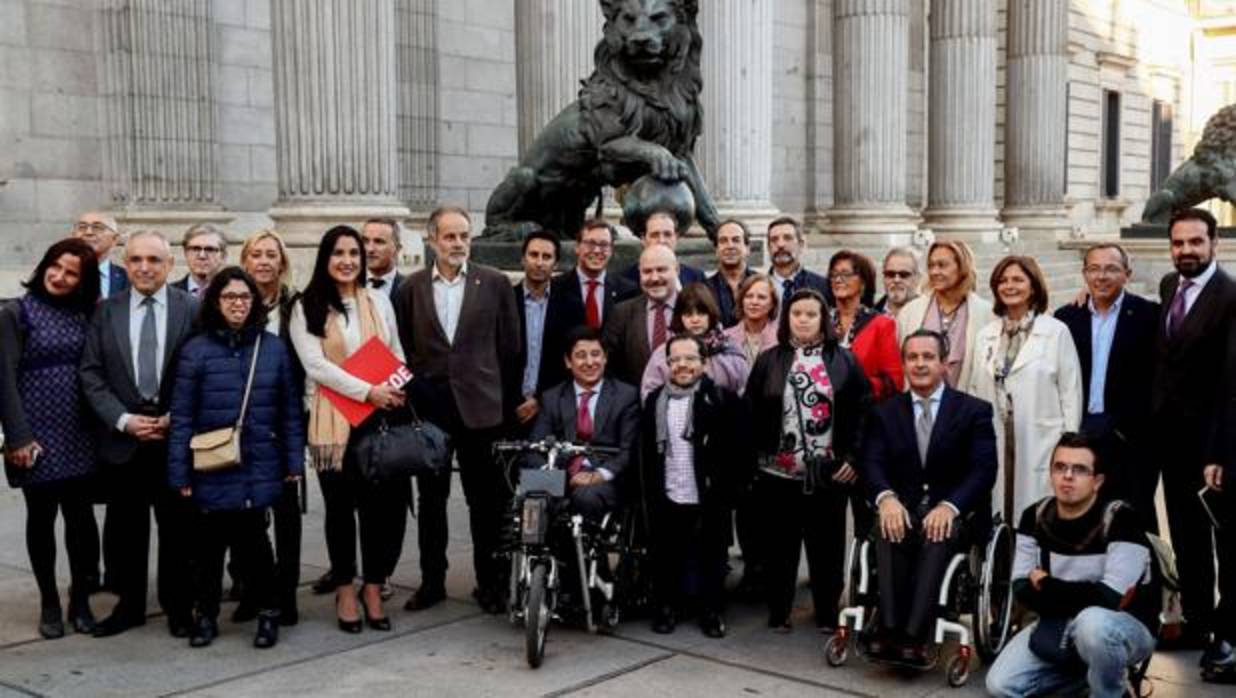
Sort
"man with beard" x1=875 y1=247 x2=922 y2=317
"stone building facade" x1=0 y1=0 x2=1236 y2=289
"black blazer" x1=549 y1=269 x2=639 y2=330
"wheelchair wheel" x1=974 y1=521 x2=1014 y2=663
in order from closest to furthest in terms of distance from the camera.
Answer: "wheelchair wheel" x1=974 y1=521 x2=1014 y2=663 < "black blazer" x1=549 y1=269 x2=639 y2=330 < "man with beard" x1=875 y1=247 x2=922 y2=317 < "stone building facade" x1=0 y1=0 x2=1236 y2=289

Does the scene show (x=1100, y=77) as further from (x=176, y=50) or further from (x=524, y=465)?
(x=524, y=465)

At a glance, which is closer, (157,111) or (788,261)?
(788,261)

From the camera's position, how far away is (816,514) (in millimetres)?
6398

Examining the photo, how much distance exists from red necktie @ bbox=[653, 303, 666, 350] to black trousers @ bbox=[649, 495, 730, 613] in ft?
2.93

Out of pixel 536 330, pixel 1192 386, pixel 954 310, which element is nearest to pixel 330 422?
pixel 536 330

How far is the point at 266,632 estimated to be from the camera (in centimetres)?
617

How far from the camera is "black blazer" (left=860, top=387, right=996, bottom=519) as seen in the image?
582 cm

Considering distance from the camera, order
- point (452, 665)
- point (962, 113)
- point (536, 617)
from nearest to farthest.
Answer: point (536, 617) → point (452, 665) → point (962, 113)

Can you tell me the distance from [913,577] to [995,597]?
0.56 meters

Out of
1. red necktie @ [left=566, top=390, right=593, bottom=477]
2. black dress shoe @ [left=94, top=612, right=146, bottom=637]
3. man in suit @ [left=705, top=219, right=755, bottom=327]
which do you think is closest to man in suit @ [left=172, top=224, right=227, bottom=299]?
black dress shoe @ [left=94, top=612, right=146, bottom=637]

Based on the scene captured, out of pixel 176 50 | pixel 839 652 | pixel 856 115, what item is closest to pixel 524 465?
pixel 839 652

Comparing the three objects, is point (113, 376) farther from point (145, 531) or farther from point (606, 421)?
point (606, 421)

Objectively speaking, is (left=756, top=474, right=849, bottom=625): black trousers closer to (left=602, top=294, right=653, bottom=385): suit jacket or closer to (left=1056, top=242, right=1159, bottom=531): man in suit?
(left=602, top=294, right=653, bottom=385): suit jacket

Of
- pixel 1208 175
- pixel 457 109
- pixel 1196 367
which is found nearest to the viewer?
pixel 1196 367
